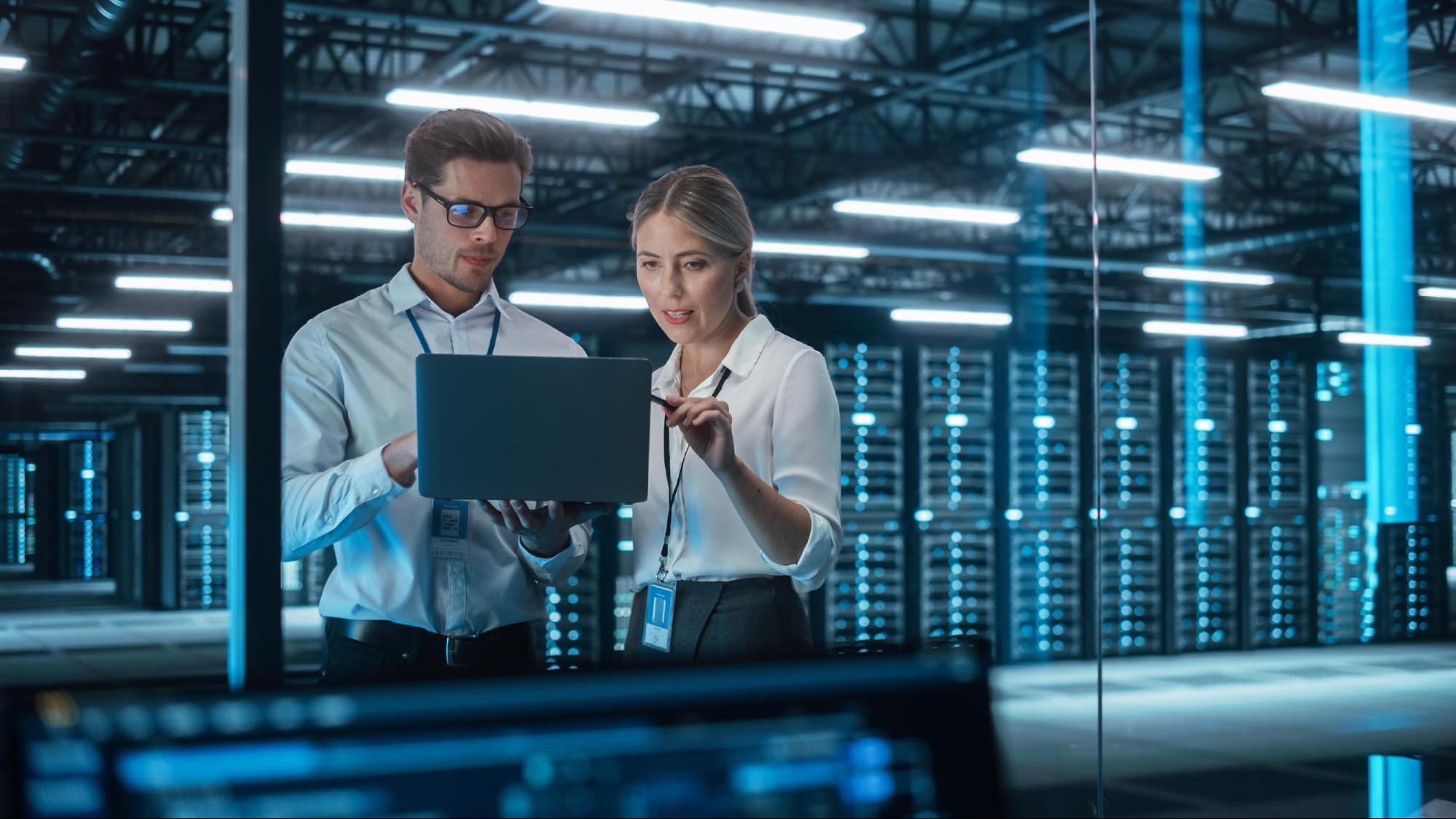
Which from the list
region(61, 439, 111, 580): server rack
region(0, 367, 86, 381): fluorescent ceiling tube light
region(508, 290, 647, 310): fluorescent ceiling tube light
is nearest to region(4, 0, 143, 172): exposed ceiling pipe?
region(61, 439, 111, 580): server rack

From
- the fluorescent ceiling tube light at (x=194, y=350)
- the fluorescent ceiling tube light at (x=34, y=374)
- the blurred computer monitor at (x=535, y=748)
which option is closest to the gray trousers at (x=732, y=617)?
the blurred computer monitor at (x=535, y=748)

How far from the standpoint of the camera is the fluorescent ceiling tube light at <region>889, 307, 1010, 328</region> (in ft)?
16.4

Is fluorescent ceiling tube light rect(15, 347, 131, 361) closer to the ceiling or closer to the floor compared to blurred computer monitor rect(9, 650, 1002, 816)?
closer to the ceiling

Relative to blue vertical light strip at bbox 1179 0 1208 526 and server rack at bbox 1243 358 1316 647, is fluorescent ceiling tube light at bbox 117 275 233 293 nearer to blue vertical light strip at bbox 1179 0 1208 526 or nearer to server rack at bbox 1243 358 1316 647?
blue vertical light strip at bbox 1179 0 1208 526

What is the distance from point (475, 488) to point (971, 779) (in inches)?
16.8

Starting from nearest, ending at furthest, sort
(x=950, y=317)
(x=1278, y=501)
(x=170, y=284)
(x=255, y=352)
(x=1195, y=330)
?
(x=255, y=352)
(x=1278, y=501)
(x=1195, y=330)
(x=950, y=317)
(x=170, y=284)

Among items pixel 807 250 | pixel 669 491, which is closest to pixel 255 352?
pixel 669 491

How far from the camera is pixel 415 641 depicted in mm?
1188

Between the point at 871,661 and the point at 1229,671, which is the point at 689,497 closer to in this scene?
the point at 871,661

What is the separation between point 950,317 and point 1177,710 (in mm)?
1868

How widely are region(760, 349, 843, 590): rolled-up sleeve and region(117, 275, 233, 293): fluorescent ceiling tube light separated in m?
4.70

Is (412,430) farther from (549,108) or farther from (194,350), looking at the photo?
(194,350)

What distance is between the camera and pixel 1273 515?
12.1ft

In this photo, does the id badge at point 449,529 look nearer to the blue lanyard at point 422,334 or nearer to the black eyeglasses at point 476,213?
the blue lanyard at point 422,334
